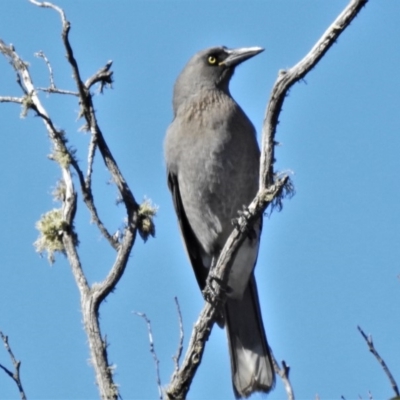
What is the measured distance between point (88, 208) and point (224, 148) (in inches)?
69.9

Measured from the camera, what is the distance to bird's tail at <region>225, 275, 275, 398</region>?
6.87 meters

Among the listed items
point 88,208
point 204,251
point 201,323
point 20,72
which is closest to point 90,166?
point 88,208

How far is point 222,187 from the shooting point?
682 cm

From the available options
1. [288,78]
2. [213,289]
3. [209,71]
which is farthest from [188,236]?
[288,78]

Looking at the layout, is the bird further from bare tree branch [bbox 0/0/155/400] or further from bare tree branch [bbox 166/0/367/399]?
bare tree branch [bbox 0/0/155/400]

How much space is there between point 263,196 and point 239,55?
8.90ft

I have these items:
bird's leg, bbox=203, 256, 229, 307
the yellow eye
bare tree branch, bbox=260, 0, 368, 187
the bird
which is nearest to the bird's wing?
the bird

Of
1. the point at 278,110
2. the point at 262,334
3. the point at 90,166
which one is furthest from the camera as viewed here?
the point at 262,334

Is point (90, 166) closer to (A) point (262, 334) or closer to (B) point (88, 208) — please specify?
(B) point (88, 208)

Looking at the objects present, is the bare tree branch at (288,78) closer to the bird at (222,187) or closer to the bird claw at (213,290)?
the bird claw at (213,290)

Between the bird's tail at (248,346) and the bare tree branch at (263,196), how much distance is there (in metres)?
1.29

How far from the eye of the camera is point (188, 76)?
761 cm

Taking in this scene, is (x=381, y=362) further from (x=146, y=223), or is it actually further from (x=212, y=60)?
(x=212, y=60)

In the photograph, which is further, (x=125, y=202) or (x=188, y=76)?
(x=188, y=76)
